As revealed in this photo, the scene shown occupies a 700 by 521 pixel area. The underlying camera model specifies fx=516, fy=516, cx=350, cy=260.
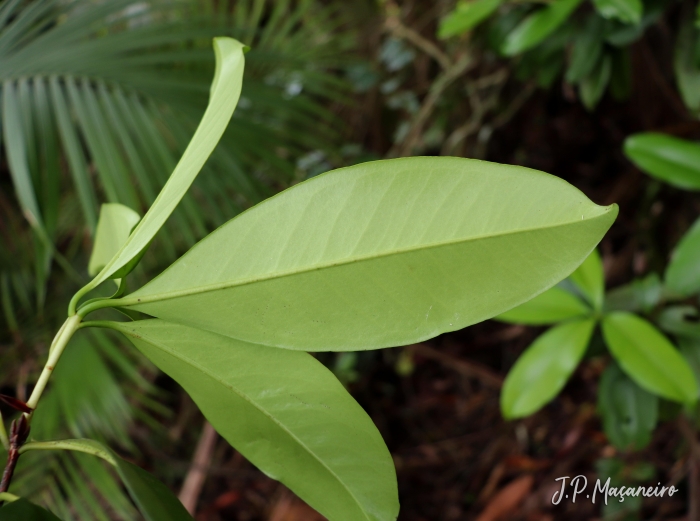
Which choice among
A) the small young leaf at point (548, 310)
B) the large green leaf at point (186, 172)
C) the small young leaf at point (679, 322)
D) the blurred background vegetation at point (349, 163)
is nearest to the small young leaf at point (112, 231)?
the large green leaf at point (186, 172)

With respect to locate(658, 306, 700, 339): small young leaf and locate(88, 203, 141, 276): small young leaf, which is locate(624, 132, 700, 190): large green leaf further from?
locate(88, 203, 141, 276): small young leaf

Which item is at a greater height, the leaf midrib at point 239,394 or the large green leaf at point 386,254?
the large green leaf at point 386,254

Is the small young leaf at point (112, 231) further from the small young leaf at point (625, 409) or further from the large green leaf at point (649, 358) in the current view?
the small young leaf at point (625, 409)

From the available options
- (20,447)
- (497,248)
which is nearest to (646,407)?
(497,248)

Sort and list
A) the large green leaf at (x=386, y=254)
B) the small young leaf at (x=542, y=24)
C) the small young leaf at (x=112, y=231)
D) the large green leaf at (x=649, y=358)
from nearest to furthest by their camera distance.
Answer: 1. the large green leaf at (x=386, y=254)
2. the small young leaf at (x=112, y=231)
3. the large green leaf at (x=649, y=358)
4. the small young leaf at (x=542, y=24)

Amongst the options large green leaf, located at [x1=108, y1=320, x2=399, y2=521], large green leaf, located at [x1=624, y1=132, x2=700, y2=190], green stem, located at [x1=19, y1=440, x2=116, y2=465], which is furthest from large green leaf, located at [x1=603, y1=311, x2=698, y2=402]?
green stem, located at [x1=19, y1=440, x2=116, y2=465]

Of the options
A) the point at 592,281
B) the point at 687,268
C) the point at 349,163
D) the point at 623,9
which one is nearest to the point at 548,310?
the point at 592,281
